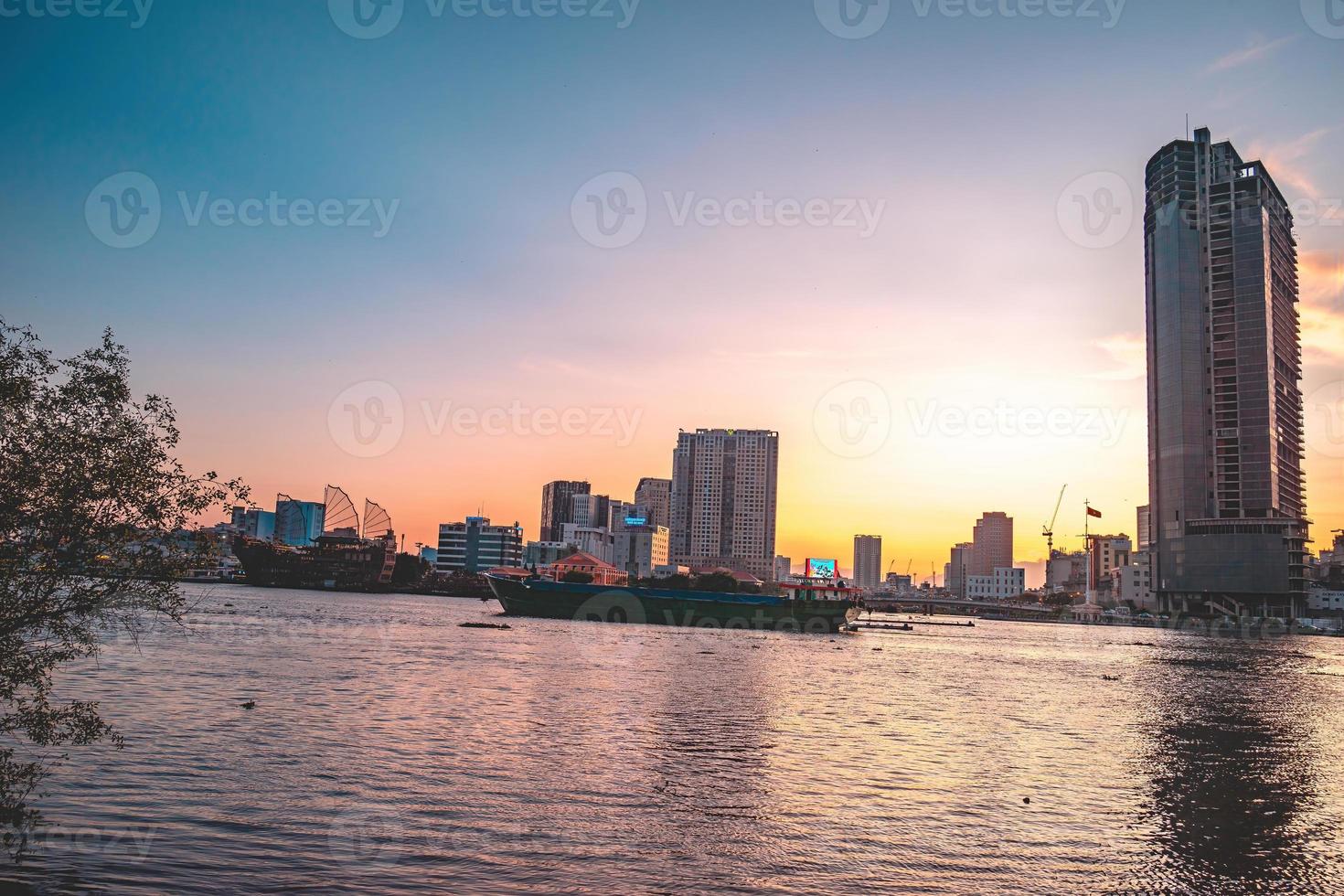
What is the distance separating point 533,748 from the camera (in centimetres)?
3181

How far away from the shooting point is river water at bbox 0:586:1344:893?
1919 centimetres

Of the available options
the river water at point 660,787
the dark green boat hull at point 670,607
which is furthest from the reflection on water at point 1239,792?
the dark green boat hull at point 670,607

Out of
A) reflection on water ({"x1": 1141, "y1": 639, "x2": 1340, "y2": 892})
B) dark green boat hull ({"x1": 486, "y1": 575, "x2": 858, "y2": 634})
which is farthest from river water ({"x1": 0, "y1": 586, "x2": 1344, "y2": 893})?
dark green boat hull ({"x1": 486, "y1": 575, "x2": 858, "y2": 634})

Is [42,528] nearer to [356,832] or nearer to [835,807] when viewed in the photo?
[356,832]

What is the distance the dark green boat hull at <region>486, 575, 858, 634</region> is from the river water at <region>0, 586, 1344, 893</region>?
84100mm

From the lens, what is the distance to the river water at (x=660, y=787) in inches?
755

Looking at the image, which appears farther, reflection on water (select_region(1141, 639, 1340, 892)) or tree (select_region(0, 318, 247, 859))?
reflection on water (select_region(1141, 639, 1340, 892))

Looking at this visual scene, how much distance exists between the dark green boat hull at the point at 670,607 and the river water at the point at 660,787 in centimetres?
8410

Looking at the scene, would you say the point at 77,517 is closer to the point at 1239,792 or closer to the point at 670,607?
the point at 1239,792

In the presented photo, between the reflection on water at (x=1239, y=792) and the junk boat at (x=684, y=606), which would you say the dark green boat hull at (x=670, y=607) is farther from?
the reflection on water at (x=1239, y=792)

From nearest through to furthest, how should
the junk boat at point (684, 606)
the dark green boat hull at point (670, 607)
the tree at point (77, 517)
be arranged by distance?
the tree at point (77, 517) < the dark green boat hull at point (670, 607) < the junk boat at point (684, 606)

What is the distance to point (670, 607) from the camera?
498ft

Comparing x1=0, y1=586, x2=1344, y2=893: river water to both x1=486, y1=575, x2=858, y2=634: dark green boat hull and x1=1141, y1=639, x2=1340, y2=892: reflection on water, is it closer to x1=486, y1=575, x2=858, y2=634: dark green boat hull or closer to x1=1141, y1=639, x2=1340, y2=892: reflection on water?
x1=1141, y1=639, x2=1340, y2=892: reflection on water

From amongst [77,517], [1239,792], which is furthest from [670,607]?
[77,517]
